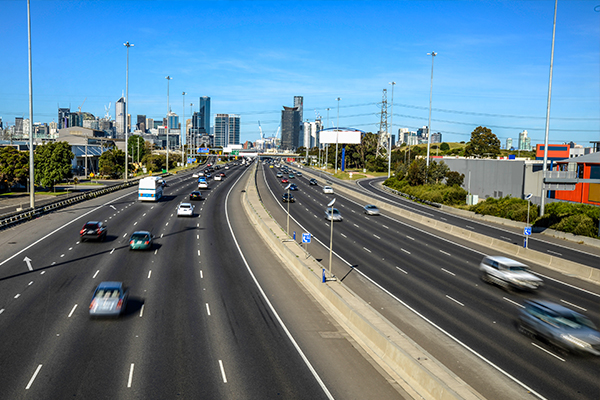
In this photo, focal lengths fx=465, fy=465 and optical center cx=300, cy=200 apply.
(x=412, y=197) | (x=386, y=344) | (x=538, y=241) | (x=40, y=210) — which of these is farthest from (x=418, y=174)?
→ (x=386, y=344)

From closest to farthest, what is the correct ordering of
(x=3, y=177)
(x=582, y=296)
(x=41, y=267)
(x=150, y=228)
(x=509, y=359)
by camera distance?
(x=509, y=359) → (x=582, y=296) → (x=41, y=267) → (x=150, y=228) → (x=3, y=177)

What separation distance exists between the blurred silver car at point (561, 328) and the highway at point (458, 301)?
381mm

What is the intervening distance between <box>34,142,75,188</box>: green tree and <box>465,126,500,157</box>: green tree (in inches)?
4891

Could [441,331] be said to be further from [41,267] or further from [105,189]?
[105,189]

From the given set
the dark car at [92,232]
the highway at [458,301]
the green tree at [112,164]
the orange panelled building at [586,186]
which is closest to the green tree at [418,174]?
the orange panelled building at [586,186]

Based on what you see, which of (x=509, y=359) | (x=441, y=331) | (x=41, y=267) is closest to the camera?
(x=509, y=359)

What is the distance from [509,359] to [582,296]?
1266 centimetres

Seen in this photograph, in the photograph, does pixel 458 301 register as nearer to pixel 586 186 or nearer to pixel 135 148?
pixel 586 186

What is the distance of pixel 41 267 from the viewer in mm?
29719

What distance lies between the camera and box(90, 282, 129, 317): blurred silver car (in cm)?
2056

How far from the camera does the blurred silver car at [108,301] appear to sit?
20.6 m

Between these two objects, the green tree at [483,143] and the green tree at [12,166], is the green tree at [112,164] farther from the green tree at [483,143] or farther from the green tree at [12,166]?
the green tree at [483,143]

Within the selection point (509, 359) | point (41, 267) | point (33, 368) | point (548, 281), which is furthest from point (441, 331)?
point (41, 267)

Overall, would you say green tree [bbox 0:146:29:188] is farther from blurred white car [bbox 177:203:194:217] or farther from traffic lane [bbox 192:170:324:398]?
traffic lane [bbox 192:170:324:398]
